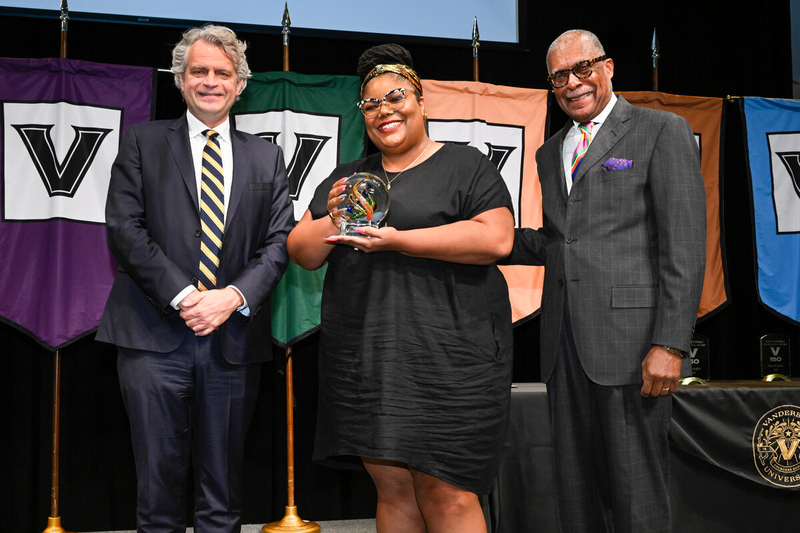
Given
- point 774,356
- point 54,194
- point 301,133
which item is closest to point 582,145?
point 301,133

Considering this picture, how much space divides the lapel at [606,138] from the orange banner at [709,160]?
2.21 m

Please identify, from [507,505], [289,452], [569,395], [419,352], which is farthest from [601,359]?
[289,452]

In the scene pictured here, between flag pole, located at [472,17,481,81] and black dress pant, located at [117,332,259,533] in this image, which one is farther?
flag pole, located at [472,17,481,81]

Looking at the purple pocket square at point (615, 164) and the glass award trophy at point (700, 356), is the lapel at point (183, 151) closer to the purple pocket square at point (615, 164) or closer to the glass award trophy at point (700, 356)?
the purple pocket square at point (615, 164)

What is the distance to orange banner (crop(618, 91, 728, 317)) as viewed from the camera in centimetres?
414

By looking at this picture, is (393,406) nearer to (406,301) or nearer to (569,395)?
(406,301)

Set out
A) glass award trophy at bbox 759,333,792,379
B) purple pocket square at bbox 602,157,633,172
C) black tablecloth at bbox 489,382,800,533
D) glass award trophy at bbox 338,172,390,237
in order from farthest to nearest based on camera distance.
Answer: glass award trophy at bbox 759,333,792,379, black tablecloth at bbox 489,382,800,533, purple pocket square at bbox 602,157,633,172, glass award trophy at bbox 338,172,390,237

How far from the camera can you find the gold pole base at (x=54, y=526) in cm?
341

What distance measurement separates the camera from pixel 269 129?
3723mm

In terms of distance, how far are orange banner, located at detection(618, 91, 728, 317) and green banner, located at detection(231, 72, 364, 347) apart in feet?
5.60

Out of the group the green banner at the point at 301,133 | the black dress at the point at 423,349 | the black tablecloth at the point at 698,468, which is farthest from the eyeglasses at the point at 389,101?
the green banner at the point at 301,133

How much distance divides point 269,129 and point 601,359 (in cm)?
240

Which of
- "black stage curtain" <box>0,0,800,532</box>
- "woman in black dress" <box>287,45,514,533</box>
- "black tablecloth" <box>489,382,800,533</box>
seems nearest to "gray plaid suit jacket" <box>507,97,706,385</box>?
"woman in black dress" <box>287,45,514,533</box>

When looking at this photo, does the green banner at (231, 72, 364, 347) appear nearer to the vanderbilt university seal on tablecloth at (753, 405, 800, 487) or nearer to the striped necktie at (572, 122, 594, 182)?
the striped necktie at (572, 122, 594, 182)
